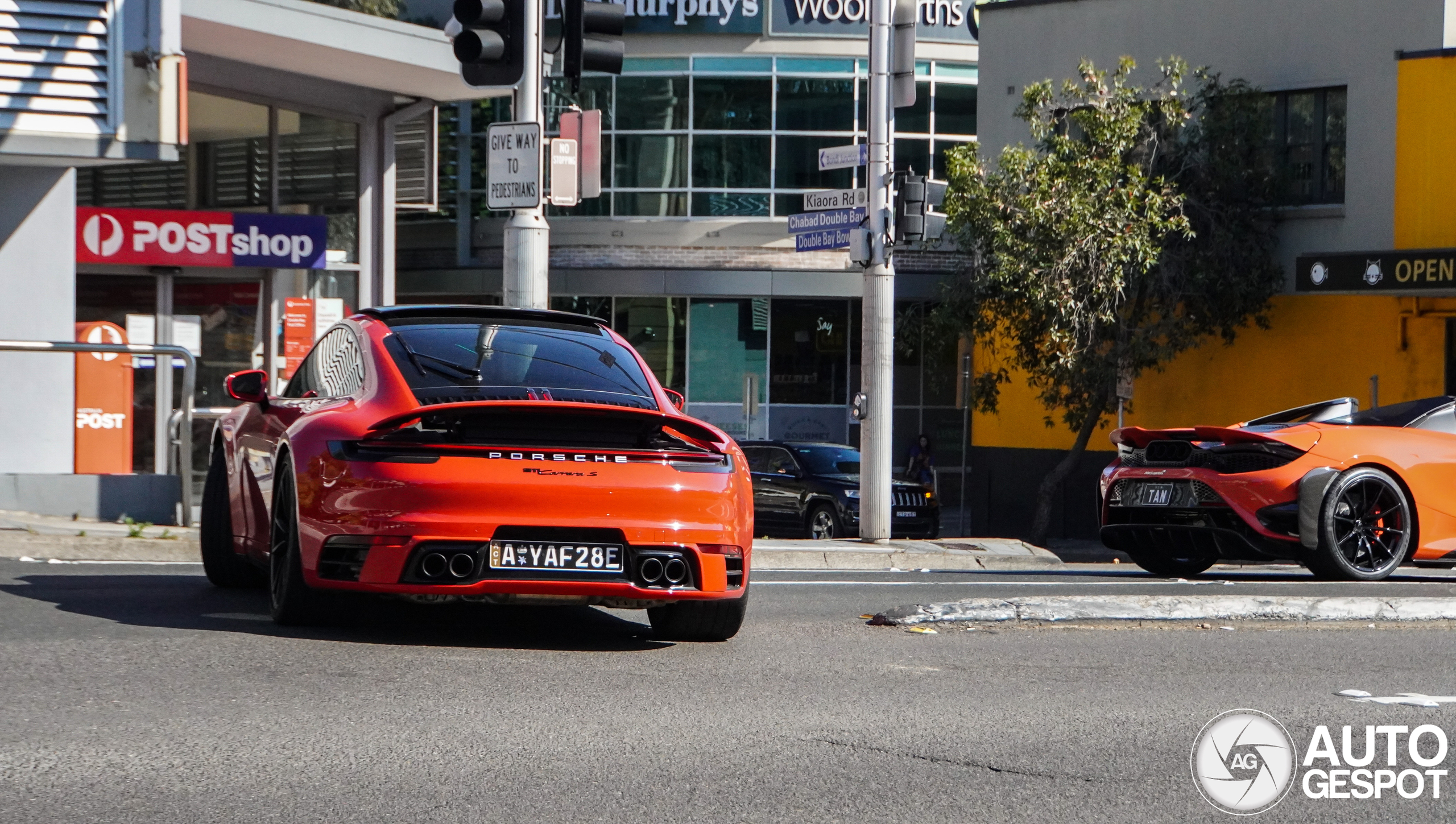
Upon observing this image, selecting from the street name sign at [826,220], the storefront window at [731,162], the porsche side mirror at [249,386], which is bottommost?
the porsche side mirror at [249,386]

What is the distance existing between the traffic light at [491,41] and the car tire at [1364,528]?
234 inches

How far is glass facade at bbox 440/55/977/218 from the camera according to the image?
32.8 metres

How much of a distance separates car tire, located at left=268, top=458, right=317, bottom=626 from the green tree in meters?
15.9

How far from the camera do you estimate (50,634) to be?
6855 millimetres

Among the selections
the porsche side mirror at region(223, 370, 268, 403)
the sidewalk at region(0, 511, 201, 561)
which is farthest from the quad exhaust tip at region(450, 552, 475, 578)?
the sidewalk at region(0, 511, 201, 561)

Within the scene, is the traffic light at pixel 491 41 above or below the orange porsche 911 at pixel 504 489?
above

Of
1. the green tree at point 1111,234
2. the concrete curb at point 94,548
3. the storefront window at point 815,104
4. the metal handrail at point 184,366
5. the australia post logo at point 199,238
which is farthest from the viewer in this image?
the storefront window at point 815,104

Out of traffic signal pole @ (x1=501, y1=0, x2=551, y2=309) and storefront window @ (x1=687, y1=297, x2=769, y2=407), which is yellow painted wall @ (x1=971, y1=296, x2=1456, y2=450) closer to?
storefront window @ (x1=687, y1=297, x2=769, y2=407)

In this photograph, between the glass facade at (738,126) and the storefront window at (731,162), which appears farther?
the storefront window at (731,162)

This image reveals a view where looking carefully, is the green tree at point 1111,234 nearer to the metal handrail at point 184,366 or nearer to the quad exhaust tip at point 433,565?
the metal handrail at point 184,366

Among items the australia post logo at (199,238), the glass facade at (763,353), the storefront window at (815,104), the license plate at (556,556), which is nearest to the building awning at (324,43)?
the australia post logo at (199,238)

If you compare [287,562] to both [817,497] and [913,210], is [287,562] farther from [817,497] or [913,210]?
[817,497]

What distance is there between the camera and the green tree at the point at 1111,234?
22.1 metres

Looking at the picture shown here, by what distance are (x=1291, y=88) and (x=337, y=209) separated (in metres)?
13.0
